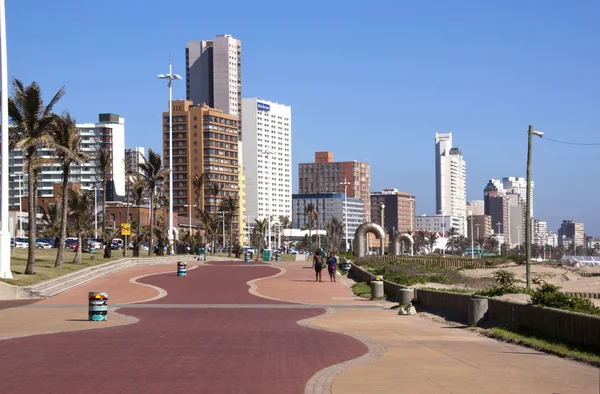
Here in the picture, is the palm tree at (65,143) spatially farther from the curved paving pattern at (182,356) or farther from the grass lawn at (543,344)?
the grass lawn at (543,344)

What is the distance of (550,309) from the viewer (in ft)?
57.7

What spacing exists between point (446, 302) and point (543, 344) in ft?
31.3

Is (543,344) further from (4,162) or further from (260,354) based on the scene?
(4,162)

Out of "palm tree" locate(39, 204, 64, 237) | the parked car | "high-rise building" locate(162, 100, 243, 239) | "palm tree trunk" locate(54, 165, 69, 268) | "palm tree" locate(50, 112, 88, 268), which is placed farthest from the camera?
"high-rise building" locate(162, 100, 243, 239)

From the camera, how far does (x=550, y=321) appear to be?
57.4ft

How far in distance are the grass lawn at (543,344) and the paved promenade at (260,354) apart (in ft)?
0.96

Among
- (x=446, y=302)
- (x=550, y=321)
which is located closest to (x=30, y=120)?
(x=446, y=302)

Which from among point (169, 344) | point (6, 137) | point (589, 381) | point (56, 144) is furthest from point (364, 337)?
point (56, 144)

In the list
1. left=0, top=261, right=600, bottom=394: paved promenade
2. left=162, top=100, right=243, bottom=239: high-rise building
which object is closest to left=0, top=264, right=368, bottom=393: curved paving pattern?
left=0, top=261, right=600, bottom=394: paved promenade

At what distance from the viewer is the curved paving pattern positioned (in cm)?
1230

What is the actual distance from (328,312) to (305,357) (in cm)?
1341

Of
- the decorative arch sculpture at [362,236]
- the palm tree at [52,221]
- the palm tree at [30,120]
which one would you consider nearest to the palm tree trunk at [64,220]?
the palm tree at [30,120]

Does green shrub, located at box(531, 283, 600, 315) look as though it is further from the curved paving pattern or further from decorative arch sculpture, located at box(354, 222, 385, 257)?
decorative arch sculpture, located at box(354, 222, 385, 257)

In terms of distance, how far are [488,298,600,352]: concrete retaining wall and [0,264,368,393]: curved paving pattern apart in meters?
4.01
